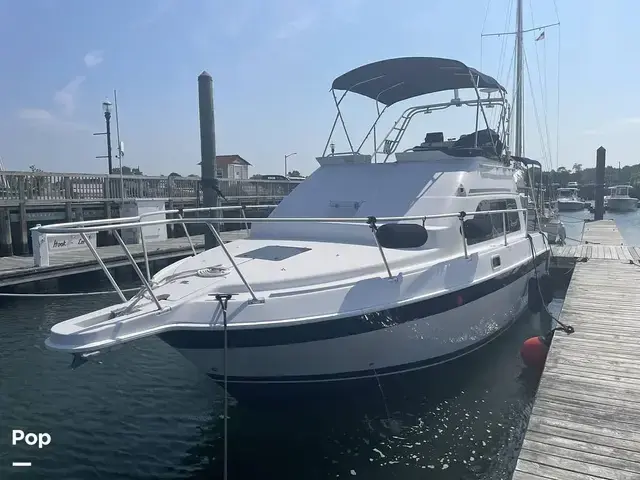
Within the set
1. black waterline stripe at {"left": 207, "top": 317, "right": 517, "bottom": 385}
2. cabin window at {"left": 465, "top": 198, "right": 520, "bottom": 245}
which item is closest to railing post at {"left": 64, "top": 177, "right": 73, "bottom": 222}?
black waterline stripe at {"left": 207, "top": 317, "right": 517, "bottom": 385}

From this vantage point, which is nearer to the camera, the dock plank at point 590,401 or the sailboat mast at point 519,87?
the dock plank at point 590,401

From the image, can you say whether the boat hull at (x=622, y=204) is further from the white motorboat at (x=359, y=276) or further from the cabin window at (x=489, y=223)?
the cabin window at (x=489, y=223)

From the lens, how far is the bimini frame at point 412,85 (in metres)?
7.93

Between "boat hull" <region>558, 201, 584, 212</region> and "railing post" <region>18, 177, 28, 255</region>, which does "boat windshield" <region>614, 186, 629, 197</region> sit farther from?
"railing post" <region>18, 177, 28, 255</region>

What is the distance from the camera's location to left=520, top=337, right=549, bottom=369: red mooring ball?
263 inches

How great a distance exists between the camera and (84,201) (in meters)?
16.1

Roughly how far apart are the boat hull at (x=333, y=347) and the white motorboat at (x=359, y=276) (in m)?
0.01

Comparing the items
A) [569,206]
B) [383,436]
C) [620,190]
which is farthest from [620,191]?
[383,436]

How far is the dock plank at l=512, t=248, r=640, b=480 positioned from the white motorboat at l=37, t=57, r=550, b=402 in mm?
1151

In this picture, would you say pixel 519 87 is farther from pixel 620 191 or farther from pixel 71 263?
pixel 620 191

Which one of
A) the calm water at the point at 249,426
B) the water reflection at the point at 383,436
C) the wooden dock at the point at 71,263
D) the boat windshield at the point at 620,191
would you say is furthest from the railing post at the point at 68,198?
the boat windshield at the point at 620,191

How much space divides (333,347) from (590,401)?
7.39ft

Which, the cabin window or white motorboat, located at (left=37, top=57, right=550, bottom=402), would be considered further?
the cabin window

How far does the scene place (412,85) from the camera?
9.05 meters
